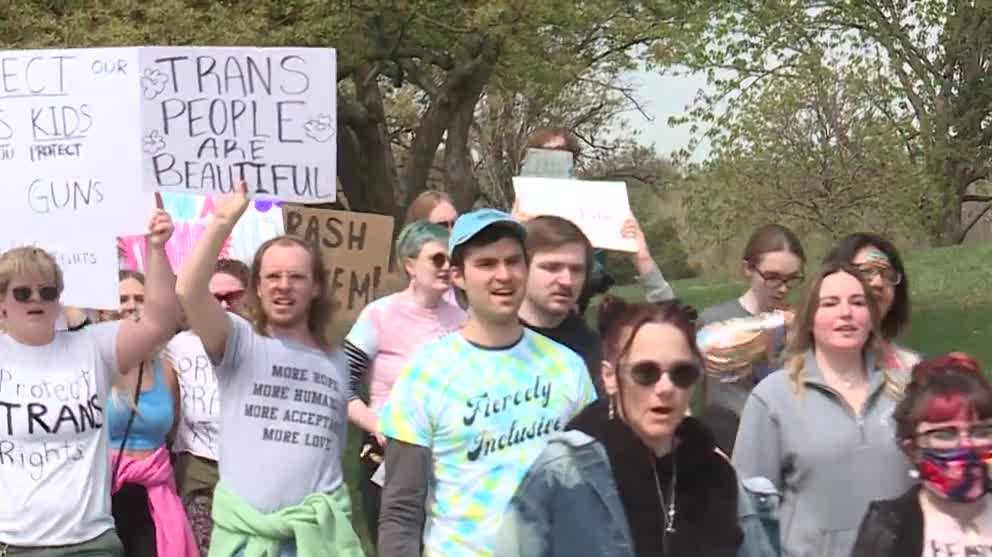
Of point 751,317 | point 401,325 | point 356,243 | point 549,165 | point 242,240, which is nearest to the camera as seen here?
point 751,317

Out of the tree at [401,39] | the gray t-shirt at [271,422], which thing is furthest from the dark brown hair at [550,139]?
the tree at [401,39]

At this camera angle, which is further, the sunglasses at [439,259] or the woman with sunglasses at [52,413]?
the sunglasses at [439,259]

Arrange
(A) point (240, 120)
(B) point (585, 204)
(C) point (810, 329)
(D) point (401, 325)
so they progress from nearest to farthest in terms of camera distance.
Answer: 1. (C) point (810, 329)
2. (D) point (401, 325)
3. (A) point (240, 120)
4. (B) point (585, 204)

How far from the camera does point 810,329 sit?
4.12 m

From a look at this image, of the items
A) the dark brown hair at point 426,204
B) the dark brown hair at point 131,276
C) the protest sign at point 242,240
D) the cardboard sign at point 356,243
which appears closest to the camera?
the dark brown hair at point 131,276

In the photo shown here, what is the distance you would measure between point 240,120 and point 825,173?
1176 inches

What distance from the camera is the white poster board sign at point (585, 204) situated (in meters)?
6.04

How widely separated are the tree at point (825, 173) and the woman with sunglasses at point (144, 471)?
2740 centimetres

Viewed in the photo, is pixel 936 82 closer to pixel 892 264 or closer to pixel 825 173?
pixel 825 173

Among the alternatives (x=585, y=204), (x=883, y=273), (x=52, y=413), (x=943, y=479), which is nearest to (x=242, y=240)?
(x=585, y=204)

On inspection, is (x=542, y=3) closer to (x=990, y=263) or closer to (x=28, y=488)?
(x=990, y=263)

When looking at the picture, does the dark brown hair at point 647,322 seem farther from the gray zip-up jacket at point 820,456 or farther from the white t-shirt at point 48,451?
the white t-shirt at point 48,451

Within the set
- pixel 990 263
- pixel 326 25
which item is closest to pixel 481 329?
pixel 326 25

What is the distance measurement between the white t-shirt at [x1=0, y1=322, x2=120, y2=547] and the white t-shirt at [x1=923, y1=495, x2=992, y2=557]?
244 cm
